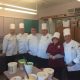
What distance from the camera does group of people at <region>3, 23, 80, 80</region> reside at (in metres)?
2.57

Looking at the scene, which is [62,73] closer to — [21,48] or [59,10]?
[21,48]

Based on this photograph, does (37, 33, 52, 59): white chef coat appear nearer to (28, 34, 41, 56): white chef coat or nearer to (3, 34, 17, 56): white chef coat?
(28, 34, 41, 56): white chef coat

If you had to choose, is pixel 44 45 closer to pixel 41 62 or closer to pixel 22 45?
pixel 41 62

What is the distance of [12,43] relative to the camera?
12.0ft

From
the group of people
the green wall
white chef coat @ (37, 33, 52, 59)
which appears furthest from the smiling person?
the green wall

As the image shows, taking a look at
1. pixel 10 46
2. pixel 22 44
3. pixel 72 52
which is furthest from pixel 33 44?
pixel 72 52

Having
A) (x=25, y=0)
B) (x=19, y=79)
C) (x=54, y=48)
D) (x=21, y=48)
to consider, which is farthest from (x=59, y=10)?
(x=19, y=79)

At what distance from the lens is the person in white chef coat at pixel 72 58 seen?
2.46 meters

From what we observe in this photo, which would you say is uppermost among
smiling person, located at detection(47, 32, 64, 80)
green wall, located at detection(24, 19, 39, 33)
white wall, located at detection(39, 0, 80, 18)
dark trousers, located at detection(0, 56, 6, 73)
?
white wall, located at detection(39, 0, 80, 18)

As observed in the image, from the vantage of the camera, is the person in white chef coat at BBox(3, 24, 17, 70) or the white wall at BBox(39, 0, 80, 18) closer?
the person in white chef coat at BBox(3, 24, 17, 70)

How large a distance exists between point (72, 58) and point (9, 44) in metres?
1.74

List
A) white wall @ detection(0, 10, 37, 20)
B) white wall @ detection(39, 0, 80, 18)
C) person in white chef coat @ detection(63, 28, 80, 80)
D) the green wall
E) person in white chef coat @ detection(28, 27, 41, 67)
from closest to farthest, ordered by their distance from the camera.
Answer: person in white chef coat @ detection(63, 28, 80, 80) → person in white chef coat @ detection(28, 27, 41, 67) → white wall @ detection(39, 0, 80, 18) → white wall @ detection(0, 10, 37, 20) → the green wall

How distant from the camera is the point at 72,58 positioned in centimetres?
257

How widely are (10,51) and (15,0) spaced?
50.4 inches
